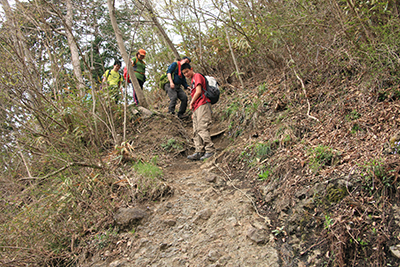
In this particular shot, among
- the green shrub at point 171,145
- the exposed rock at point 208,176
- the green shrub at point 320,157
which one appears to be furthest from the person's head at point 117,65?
the green shrub at point 320,157

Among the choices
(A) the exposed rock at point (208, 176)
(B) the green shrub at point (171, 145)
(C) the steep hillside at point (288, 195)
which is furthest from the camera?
(B) the green shrub at point (171, 145)

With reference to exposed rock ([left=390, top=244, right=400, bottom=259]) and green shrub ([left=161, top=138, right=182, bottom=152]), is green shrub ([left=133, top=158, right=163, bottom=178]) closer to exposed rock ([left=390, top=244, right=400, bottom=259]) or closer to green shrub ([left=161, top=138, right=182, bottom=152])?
green shrub ([left=161, top=138, right=182, bottom=152])

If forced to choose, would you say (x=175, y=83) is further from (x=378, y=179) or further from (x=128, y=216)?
(x=378, y=179)

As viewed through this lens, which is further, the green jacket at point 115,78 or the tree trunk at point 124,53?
the green jacket at point 115,78

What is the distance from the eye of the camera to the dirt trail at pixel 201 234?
271 cm

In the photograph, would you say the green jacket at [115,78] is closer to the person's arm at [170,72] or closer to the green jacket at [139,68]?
the green jacket at [139,68]

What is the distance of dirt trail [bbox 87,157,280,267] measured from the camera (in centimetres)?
271

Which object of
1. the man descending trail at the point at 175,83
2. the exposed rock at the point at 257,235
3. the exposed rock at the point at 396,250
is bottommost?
the exposed rock at the point at 396,250

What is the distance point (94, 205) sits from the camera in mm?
3941

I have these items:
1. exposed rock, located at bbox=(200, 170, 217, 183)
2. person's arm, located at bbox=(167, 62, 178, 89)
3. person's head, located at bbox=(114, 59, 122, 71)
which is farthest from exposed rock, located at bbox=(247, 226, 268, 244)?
person's head, located at bbox=(114, 59, 122, 71)

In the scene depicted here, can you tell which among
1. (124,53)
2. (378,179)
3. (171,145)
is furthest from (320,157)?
(124,53)

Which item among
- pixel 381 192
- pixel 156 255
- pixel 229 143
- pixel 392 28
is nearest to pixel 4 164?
pixel 156 255

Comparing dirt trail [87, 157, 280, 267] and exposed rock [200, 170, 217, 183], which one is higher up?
exposed rock [200, 170, 217, 183]

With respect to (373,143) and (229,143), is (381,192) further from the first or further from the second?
(229,143)
